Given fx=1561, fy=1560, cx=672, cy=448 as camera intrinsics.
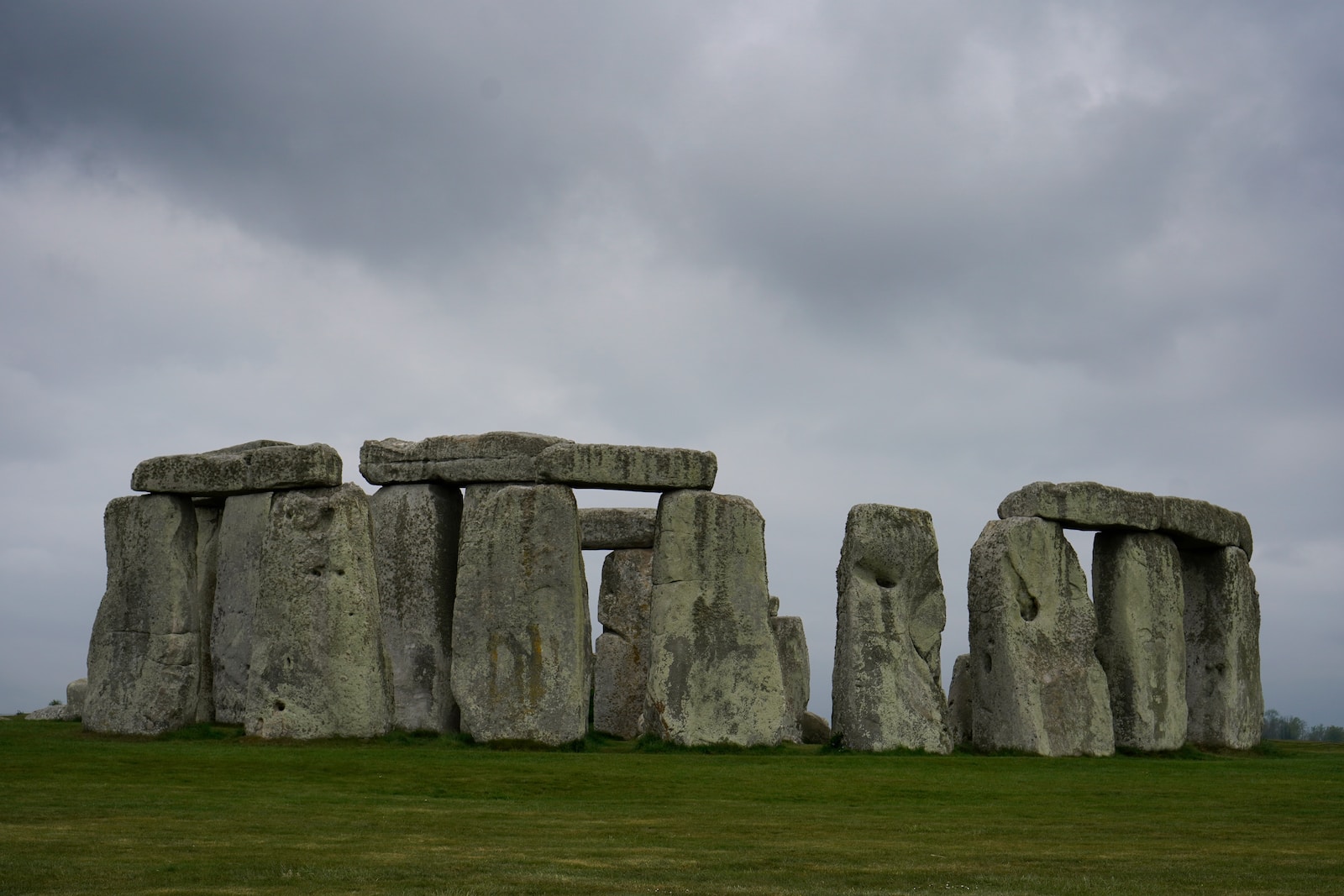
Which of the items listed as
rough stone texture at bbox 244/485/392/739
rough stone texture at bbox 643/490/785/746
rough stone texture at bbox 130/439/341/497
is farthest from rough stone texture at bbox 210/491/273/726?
rough stone texture at bbox 643/490/785/746

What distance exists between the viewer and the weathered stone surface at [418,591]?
2075cm

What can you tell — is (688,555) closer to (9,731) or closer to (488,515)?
(488,515)

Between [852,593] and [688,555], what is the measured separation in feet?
6.84

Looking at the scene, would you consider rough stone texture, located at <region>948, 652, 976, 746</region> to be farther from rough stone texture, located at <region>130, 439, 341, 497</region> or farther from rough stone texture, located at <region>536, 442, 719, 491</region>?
rough stone texture, located at <region>130, 439, 341, 497</region>

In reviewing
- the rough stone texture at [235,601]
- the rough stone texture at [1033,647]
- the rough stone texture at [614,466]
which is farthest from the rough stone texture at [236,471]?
the rough stone texture at [1033,647]

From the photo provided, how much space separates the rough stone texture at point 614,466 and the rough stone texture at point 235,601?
3.87 metres

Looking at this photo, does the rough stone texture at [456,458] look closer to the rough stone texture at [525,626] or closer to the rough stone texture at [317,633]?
the rough stone texture at [525,626]

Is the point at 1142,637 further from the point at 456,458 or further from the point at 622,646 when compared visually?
the point at 456,458

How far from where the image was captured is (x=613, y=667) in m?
24.8

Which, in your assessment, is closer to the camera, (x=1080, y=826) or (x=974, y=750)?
(x=1080, y=826)

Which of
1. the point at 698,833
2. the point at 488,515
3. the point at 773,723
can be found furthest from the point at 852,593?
the point at 698,833

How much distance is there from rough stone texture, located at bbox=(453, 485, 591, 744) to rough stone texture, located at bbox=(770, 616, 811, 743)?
21.3ft

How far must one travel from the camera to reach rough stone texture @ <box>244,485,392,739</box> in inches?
690

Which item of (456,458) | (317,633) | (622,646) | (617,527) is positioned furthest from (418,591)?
(622,646)
